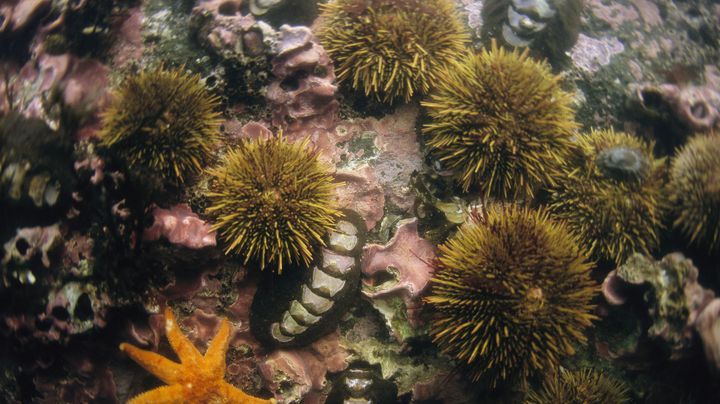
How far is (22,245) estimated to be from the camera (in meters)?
3.50

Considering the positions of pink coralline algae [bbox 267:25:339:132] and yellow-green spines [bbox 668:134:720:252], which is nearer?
yellow-green spines [bbox 668:134:720:252]

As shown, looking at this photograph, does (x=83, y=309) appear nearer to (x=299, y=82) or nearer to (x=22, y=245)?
(x=22, y=245)

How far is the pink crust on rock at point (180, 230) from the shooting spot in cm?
320

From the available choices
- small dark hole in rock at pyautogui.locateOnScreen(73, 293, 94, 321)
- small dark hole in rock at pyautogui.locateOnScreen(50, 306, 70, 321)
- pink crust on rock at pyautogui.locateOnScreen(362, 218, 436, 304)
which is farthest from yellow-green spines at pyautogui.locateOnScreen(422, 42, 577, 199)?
small dark hole in rock at pyautogui.locateOnScreen(50, 306, 70, 321)

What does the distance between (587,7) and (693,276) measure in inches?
128

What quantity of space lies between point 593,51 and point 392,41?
258 centimetres

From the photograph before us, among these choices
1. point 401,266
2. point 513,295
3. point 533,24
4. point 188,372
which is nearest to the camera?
point 513,295

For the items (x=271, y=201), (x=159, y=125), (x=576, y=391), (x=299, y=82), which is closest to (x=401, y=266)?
(x=271, y=201)

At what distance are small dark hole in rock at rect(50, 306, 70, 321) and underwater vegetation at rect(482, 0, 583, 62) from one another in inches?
175

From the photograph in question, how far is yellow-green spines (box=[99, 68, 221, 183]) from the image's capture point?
3.05m

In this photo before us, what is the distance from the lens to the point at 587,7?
5.09m

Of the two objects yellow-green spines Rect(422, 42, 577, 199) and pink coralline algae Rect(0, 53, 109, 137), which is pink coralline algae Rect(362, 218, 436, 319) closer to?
yellow-green spines Rect(422, 42, 577, 199)

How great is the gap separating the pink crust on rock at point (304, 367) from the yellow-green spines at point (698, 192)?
2966 mm

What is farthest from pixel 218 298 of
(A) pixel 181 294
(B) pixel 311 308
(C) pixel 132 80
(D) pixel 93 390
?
(C) pixel 132 80
